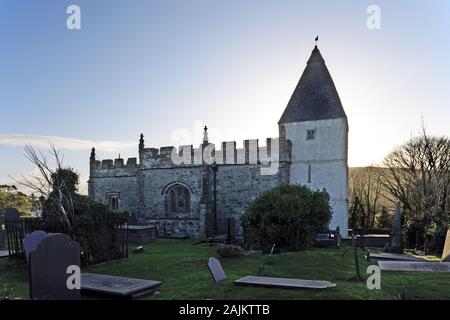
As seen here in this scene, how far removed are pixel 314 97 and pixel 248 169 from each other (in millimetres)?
5837

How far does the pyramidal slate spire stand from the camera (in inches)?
782

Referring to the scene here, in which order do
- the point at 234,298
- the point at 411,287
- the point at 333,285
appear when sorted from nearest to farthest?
the point at 234,298
the point at 333,285
the point at 411,287

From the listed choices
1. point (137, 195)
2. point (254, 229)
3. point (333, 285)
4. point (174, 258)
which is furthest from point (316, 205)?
point (137, 195)

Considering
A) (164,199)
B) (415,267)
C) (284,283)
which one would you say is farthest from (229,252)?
(164,199)

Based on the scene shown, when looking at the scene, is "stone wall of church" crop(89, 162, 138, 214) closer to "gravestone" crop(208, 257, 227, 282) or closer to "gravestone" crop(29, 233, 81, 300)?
"gravestone" crop(208, 257, 227, 282)

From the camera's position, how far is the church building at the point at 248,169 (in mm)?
19672

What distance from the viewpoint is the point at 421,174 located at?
25109 millimetres

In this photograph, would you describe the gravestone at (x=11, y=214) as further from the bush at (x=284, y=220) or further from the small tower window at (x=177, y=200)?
the small tower window at (x=177, y=200)

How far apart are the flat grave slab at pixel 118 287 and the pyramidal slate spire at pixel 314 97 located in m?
15.4

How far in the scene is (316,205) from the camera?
43.6 ft

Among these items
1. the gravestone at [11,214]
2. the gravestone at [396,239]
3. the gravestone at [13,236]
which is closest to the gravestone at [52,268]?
the gravestone at [13,236]

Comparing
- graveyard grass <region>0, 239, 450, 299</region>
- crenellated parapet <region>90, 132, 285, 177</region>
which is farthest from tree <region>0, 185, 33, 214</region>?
graveyard grass <region>0, 239, 450, 299</region>
